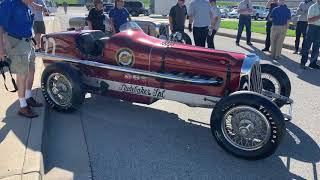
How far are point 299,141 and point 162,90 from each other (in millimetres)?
1950

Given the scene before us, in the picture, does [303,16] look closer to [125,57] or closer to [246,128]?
[125,57]

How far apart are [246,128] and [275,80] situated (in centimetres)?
185

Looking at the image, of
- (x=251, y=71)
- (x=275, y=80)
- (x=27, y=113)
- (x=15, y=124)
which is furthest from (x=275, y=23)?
(x=15, y=124)

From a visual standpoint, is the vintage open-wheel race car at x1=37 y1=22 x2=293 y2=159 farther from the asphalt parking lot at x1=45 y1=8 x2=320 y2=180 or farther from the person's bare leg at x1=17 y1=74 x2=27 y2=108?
the person's bare leg at x1=17 y1=74 x2=27 y2=108

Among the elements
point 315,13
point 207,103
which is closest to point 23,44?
point 207,103

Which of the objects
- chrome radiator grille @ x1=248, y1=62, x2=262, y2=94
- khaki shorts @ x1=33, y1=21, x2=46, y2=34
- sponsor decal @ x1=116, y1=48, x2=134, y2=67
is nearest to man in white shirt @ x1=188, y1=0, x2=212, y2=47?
khaki shorts @ x1=33, y1=21, x2=46, y2=34

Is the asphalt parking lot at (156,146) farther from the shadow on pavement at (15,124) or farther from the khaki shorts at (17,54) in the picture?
the khaki shorts at (17,54)

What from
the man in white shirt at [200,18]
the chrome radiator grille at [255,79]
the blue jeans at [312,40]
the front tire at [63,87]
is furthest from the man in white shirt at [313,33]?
the front tire at [63,87]

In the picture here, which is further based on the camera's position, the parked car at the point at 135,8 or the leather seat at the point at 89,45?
the parked car at the point at 135,8

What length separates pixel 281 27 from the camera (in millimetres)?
10680

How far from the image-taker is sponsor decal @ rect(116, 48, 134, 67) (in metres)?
5.43

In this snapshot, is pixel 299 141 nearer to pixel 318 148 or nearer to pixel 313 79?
pixel 318 148

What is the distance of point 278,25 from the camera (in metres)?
10.7

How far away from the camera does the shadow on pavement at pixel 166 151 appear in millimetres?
4004
